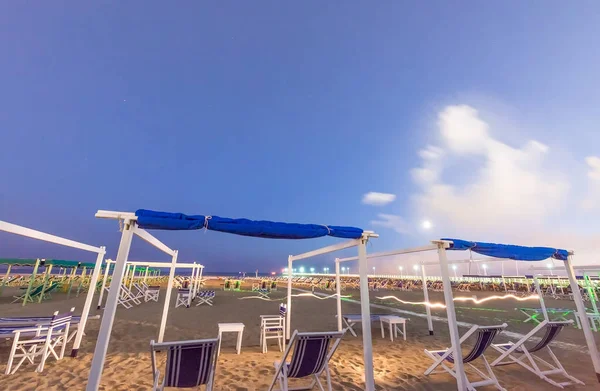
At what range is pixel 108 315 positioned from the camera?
2.80 metres

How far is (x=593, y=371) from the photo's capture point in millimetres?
4977

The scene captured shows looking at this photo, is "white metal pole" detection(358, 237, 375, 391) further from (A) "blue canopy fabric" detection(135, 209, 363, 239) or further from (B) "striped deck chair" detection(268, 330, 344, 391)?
(B) "striped deck chair" detection(268, 330, 344, 391)

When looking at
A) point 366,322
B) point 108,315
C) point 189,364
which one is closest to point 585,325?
point 366,322

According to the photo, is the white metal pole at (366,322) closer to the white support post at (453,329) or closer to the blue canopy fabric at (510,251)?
the white support post at (453,329)

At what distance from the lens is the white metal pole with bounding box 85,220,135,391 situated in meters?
2.67

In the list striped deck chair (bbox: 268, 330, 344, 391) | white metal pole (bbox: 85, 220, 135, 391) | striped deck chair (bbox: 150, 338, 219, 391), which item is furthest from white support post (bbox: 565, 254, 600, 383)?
white metal pole (bbox: 85, 220, 135, 391)

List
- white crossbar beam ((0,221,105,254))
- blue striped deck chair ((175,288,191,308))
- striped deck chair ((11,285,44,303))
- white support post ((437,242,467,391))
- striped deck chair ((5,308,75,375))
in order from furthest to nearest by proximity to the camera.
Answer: striped deck chair ((11,285,44,303)) → blue striped deck chair ((175,288,191,308)) → striped deck chair ((5,308,75,375)) → white support post ((437,242,467,391)) → white crossbar beam ((0,221,105,254))


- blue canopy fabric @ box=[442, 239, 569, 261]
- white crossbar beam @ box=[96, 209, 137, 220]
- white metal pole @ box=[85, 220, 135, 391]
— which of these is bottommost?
white metal pole @ box=[85, 220, 135, 391]

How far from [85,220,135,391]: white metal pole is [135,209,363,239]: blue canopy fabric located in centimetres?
22

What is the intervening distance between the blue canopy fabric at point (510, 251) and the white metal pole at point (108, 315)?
537 cm

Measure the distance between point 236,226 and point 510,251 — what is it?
19.2 feet

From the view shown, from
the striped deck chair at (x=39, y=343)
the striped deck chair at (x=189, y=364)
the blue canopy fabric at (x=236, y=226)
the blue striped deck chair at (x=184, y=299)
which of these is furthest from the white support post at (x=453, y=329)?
the blue striped deck chair at (x=184, y=299)

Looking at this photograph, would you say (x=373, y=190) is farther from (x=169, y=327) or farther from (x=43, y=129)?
(x=43, y=129)

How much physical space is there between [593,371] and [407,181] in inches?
1333
